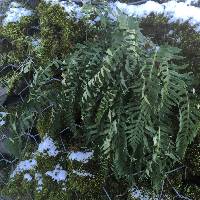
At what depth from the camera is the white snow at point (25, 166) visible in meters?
3.05

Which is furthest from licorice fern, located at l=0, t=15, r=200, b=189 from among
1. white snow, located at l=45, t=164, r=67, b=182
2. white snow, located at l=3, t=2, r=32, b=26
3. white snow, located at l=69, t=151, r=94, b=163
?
white snow, located at l=3, t=2, r=32, b=26

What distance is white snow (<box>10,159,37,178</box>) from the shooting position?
3.05 meters

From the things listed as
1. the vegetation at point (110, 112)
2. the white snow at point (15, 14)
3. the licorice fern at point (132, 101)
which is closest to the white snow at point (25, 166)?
the vegetation at point (110, 112)

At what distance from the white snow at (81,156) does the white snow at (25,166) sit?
25 centimetres

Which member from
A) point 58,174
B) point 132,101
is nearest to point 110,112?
point 132,101

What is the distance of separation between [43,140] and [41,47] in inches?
24.4

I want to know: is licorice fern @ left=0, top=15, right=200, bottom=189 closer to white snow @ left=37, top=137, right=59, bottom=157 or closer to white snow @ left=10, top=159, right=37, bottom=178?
white snow @ left=37, top=137, right=59, bottom=157

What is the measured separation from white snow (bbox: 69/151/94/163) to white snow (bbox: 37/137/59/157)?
11cm

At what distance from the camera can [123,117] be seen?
2.64 metres

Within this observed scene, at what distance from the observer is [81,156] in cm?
294

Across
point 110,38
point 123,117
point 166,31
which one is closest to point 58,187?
point 123,117

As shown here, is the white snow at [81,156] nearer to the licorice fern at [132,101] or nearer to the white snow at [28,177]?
the licorice fern at [132,101]

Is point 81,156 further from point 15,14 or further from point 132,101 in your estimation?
point 15,14

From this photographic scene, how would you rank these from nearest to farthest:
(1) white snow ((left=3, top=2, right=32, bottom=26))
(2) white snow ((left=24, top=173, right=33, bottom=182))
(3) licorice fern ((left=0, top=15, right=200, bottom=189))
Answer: (3) licorice fern ((left=0, top=15, right=200, bottom=189)) < (2) white snow ((left=24, top=173, right=33, bottom=182)) < (1) white snow ((left=3, top=2, right=32, bottom=26))
